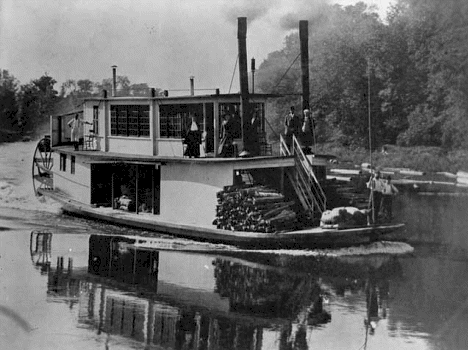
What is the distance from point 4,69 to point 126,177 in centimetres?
1629

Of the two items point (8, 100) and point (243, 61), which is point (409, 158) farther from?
point (243, 61)

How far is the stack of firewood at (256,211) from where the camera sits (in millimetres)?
18984

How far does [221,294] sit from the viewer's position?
15383mm

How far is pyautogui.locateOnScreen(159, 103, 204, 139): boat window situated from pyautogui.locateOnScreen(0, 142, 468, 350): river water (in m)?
3.10

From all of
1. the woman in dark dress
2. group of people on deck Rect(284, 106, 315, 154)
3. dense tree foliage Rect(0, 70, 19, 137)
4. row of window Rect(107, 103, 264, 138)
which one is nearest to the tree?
dense tree foliage Rect(0, 70, 19, 137)

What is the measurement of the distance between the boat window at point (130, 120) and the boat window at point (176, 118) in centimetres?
75

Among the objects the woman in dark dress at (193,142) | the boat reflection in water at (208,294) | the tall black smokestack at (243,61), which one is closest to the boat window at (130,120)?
the woman in dark dress at (193,142)

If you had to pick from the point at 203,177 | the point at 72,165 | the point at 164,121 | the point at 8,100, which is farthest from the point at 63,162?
the point at 8,100

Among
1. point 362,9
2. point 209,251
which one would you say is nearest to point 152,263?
point 209,251

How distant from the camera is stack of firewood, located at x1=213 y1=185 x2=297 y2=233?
19.0 metres

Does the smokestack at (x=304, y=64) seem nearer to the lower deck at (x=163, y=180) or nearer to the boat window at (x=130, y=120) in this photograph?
the lower deck at (x=163, y=180)

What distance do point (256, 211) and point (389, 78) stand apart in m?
23.7

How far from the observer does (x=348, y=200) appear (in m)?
20.6

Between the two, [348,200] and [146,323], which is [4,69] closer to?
[348,200]
